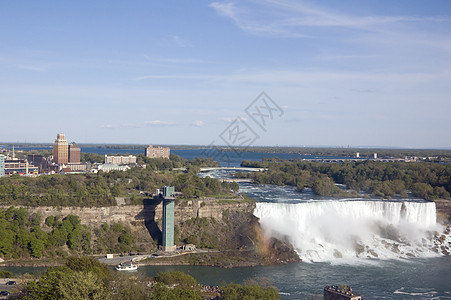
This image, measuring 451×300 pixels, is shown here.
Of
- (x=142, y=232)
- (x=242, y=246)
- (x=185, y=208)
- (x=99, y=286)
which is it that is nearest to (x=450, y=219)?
(x=242, y=246)

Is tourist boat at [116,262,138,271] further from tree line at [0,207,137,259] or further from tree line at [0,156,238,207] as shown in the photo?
tree line at [0,156,238,207]

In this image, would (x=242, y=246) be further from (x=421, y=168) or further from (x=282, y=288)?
(x=421, y=168)

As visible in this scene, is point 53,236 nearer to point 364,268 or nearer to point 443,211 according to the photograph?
point 364,268

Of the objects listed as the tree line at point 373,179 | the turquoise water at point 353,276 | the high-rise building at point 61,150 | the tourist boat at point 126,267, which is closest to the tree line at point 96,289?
the turquoise water at point 353,276

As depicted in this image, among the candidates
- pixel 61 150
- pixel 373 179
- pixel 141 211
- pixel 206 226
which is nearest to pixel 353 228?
pixel 206 226

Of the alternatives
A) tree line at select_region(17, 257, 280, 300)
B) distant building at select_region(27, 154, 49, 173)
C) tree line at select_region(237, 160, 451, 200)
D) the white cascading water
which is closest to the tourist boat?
tree line at select_region(17, 257, 280, 300)

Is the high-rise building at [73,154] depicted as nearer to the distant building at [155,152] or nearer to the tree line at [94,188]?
the distant building at [155,152]
